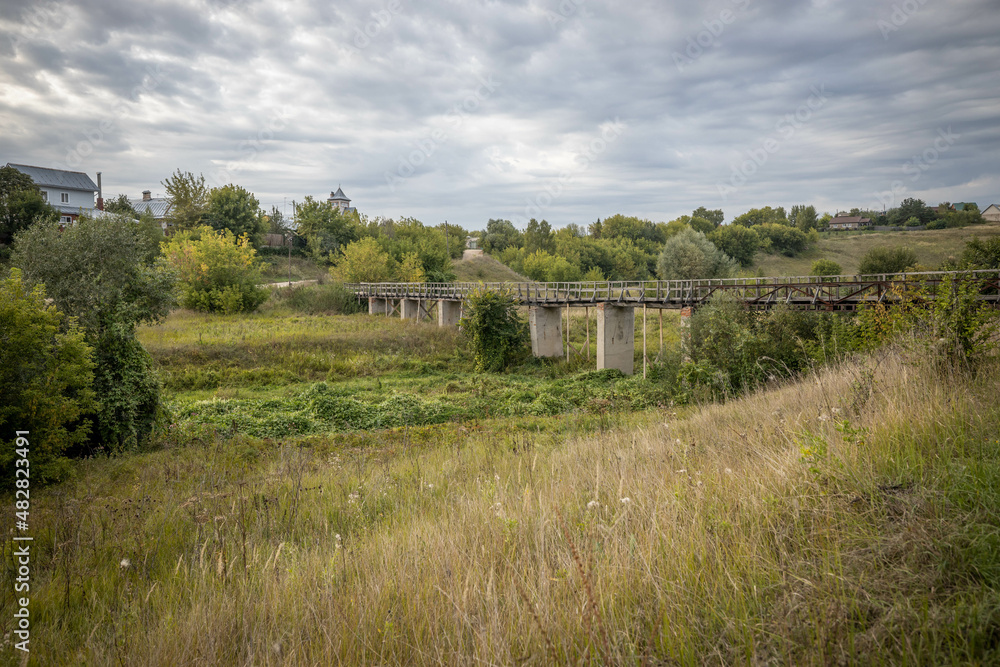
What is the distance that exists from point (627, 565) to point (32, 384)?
11939 millimetres

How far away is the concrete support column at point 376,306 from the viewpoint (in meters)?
52.2

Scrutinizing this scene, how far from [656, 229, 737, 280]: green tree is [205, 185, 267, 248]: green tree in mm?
53778

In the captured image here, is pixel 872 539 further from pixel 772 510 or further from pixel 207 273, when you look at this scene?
pixel 207 273

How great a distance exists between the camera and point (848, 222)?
11419 cm

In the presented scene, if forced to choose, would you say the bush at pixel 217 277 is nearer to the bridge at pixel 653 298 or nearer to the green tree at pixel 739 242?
the bridge at pixel 653 298

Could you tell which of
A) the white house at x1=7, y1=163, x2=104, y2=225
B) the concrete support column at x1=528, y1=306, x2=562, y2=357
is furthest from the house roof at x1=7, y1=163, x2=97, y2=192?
the concrete support column at x1=528, y1=306, x2=562, y2=357

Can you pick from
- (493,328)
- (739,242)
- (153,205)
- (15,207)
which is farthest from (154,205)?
(739,242)

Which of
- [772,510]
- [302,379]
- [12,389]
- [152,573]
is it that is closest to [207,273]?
[302,379]

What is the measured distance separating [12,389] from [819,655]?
1279 cm

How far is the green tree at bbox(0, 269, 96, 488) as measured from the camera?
963 cm

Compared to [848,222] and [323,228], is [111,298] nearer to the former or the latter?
[323,228]

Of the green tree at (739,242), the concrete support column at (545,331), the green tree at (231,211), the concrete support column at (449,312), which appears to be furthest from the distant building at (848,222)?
the green tree at (231,211)

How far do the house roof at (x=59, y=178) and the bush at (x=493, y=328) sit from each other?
56.4 m

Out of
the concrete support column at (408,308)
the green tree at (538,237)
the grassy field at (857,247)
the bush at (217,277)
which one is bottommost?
the concrete support column at (408,308)
